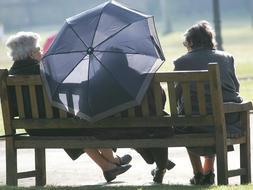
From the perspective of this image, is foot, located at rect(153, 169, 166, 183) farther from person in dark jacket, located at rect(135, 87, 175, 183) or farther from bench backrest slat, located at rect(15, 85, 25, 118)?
bench backrest slat, located at rect(15, 85, 25, 118)

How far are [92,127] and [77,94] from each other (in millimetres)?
359

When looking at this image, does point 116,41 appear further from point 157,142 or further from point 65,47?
point 157,142

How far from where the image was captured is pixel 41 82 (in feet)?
23.5

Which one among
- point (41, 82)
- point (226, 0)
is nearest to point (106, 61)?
point (41, 82)

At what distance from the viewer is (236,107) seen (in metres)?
7.10

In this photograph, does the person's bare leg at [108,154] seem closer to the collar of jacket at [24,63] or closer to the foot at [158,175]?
the foot at [158,175]

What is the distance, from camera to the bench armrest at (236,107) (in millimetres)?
7020

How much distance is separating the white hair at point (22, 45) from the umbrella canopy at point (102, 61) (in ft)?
1.66

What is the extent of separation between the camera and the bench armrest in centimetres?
702

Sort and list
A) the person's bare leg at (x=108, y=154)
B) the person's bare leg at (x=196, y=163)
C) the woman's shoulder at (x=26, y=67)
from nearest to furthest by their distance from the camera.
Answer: the person's bare leg at (x=196, y=163), the woman's shoulder at (x=26, y=67), the person's bare leg at (x=108, y=154)

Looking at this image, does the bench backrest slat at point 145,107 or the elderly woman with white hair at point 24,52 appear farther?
the elderly woman with white hair at point 24,52

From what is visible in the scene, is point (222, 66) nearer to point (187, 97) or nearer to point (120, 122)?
point (187, 97)

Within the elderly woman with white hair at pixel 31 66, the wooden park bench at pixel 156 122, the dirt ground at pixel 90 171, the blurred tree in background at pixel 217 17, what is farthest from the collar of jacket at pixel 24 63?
the blurred tree in background at pixel 217 17

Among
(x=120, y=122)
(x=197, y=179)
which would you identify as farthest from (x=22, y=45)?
(x=197, y=179)
